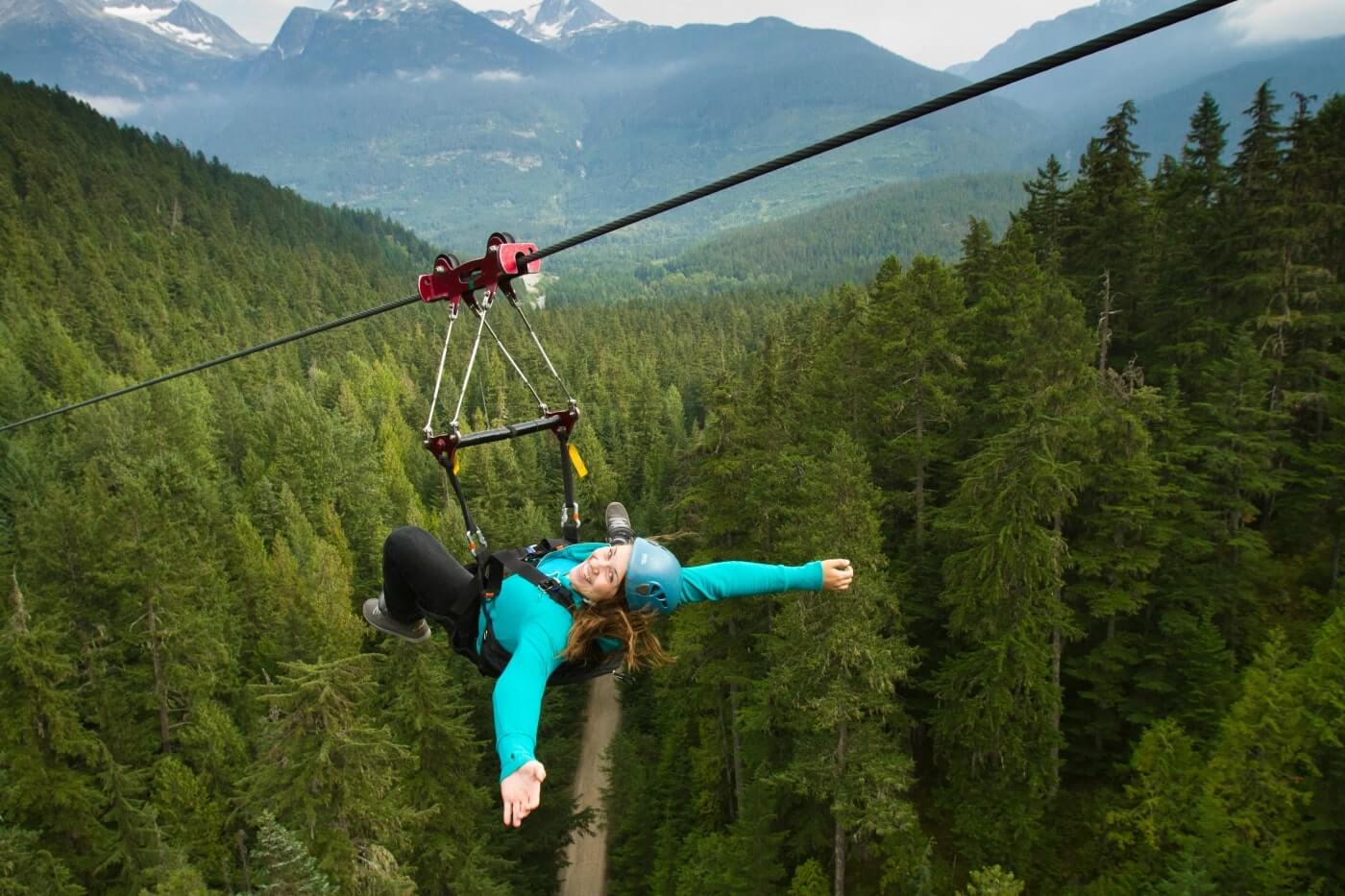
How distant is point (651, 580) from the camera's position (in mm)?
5301

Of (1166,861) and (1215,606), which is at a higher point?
(1215,606)

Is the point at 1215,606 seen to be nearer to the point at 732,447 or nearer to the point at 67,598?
the point at 732,447

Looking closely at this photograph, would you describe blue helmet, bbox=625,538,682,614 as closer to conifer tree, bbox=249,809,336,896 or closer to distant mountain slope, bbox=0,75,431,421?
conifer tree, bbox=249,809,336,896

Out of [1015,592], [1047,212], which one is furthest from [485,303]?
[1047,212]

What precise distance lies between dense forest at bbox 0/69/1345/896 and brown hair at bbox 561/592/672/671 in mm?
9969

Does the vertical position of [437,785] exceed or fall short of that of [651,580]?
it falls short

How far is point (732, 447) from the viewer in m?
19.8

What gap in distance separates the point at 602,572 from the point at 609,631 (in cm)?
54

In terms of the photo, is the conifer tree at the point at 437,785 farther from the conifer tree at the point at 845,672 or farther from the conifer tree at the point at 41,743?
the conifer tree at the point at 41,743

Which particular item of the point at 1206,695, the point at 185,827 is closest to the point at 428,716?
the point at 185,827

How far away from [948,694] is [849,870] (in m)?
6.09

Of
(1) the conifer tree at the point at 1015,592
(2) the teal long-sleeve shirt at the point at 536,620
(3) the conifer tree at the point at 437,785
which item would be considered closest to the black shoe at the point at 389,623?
(2) the teal long-sleeve shirt at the point at 536,620

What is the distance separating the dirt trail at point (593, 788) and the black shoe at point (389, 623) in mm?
16969

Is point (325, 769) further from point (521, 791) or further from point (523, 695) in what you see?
point (521, 791)
